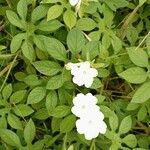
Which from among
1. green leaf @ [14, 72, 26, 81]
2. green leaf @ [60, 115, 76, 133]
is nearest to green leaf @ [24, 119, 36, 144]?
green leaf @ [60, 115, 76, 133]

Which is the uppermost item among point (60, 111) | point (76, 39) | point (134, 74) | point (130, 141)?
point (76, 39)

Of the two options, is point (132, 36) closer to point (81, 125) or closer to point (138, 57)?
point (138, 57)

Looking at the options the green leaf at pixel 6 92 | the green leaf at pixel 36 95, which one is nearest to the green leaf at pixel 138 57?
the green leaf at pixel 36 95

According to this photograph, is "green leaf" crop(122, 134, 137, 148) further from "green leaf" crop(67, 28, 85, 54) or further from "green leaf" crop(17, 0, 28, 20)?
"green leaf" crop(17, 0, 28, 20)

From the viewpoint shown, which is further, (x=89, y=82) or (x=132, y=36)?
(x=132, y=36)

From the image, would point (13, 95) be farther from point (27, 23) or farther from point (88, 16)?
point (88, 16)

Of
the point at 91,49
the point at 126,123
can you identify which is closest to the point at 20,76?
the point at 91,49
